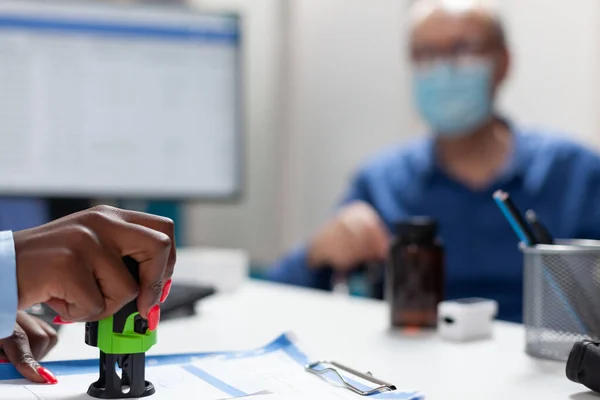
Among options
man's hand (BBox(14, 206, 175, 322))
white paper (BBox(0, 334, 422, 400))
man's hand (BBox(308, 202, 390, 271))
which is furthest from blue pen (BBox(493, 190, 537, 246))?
man's hand (BBox(308, 202, 390, 271))

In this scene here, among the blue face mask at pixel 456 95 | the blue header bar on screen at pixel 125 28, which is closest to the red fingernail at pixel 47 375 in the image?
the blue header bar on screen at pixel 125 28

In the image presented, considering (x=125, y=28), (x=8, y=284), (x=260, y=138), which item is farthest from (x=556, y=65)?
(x=8, y=284)

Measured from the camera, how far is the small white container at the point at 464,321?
2.45 ft

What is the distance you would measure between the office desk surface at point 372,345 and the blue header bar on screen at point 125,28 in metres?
0.52

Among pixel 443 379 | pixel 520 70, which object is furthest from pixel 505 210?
pixel 520 70

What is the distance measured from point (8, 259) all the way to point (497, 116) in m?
1.32

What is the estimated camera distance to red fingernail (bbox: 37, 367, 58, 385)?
52 centimetres

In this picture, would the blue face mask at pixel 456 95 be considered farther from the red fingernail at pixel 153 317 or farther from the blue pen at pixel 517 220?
the red fingernail at pixel 153 317

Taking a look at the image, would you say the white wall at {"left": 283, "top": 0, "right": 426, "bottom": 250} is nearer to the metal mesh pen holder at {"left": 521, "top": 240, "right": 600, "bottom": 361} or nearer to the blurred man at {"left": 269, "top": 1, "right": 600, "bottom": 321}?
the blurred man at {"left": 269, "top": 1, "right": 600, "bottom": 321}

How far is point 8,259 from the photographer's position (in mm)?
436

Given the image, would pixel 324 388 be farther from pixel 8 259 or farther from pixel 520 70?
pixel 520 70

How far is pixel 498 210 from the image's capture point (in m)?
1.38

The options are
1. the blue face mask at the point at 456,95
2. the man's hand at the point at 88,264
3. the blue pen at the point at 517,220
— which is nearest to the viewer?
the man's hand at the point at 88,264

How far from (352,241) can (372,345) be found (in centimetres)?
49
